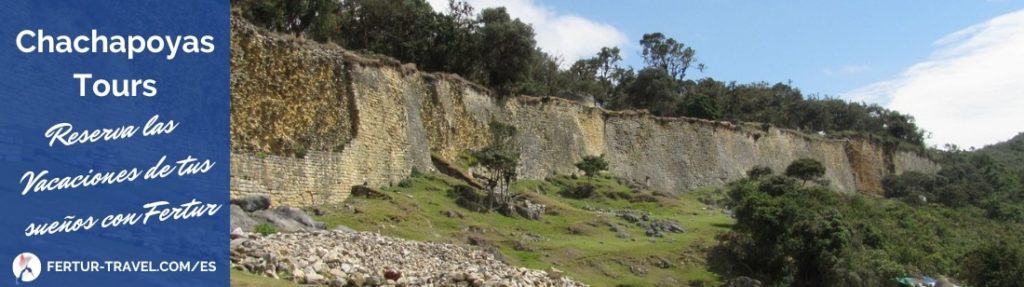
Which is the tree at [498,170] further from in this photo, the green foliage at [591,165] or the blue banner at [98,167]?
the blue banner at [98,167]

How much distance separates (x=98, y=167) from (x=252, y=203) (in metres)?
3.37

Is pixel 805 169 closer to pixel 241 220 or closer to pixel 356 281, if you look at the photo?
pixel 241 220

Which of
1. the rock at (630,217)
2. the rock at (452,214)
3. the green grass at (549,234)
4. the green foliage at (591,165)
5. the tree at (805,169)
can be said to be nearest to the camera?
the green grass at (549,234)

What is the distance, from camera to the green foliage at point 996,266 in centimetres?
2559

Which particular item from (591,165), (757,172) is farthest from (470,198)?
(757,172)

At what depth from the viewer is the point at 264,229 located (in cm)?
1567

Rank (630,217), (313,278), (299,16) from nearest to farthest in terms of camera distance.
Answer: (313,278), (630,217), (299,16)

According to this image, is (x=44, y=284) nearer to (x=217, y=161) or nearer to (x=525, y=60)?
(x=217, y=161)

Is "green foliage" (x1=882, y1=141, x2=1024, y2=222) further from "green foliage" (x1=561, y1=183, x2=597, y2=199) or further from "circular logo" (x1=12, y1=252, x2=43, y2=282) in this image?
"circular logo" (x1=12, y1=252, x2=43, y2=282)

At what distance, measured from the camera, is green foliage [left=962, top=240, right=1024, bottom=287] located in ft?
84.0

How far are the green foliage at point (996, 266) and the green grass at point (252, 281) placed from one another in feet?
70.3

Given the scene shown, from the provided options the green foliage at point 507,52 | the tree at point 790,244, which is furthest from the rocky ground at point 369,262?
the green foliage at point 507,52

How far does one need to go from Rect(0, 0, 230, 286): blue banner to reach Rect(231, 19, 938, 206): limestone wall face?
17.5 ft

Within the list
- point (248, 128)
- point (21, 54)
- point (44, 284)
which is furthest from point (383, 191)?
point (44, 284)
